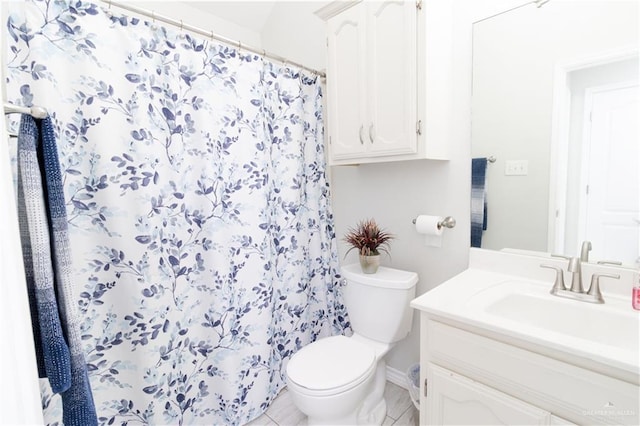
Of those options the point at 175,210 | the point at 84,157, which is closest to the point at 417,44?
the point at 175,210

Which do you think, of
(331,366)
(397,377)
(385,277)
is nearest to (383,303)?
(385,277)

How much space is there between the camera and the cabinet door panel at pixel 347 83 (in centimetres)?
144

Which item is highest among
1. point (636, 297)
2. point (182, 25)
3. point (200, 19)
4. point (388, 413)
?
point (200, 19)

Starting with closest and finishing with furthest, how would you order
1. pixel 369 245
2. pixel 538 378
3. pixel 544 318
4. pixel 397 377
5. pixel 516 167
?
pixel 538 378 < pixel 544 318 < pixel 516 167 < pixel 369 245 < pixel 397 377

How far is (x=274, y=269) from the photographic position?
67.1 inches

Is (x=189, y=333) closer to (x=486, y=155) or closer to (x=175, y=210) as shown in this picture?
(x=175, y=210)

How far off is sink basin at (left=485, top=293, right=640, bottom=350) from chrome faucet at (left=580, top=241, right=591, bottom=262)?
→ 0.63 ft

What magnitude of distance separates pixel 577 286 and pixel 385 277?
74 centimetres

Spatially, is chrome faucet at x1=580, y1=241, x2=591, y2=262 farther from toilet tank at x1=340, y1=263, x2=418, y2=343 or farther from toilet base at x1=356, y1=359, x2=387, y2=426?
toilet base at x1=356, y1=359, x2=387, y2=426

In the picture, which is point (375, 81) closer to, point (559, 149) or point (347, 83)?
point (347, 83)

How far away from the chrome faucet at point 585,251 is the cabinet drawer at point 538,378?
52 centimetres

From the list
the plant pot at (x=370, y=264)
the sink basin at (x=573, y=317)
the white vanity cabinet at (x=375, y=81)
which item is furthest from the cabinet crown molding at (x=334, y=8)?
the sink basin at (x=573, y=317)

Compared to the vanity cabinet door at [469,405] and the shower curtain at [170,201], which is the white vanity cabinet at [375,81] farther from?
the vanity cabinet door at [469,405]

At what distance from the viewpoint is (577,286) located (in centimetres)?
107
